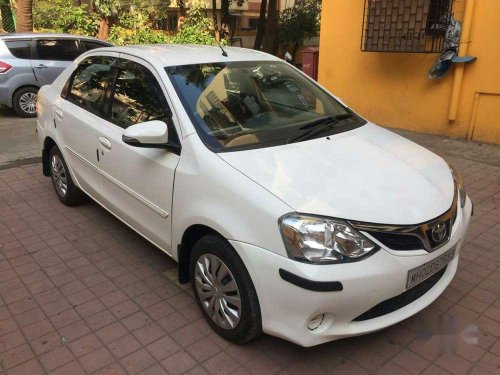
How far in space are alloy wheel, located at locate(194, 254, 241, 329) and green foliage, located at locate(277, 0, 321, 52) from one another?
58.3ft

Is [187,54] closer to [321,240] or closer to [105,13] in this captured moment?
[321,240]

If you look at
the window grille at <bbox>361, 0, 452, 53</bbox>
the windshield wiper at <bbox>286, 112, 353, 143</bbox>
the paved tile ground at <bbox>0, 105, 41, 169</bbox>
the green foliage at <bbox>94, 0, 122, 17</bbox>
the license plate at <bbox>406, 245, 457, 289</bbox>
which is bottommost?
the paved tile ground at <bbox>0, 105, 41, 169</bbox>

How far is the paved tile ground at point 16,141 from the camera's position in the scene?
21.8ft

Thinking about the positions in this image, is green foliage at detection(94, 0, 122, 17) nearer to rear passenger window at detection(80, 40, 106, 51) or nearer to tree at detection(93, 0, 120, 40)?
tree at detection(93, 0, 120, 40)

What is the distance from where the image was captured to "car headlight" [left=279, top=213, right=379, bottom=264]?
2275mm

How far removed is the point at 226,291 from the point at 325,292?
668 millimetres

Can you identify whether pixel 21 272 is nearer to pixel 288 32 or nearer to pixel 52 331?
pixel 52 331

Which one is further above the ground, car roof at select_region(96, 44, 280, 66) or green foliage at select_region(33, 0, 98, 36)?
green foliage at select_region(33, 0, 98, 36)

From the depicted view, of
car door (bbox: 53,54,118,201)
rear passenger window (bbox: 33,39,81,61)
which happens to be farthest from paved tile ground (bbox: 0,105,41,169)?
car door (bbox: 53,54,118,201)

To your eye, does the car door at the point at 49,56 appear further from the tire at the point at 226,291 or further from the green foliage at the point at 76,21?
the tire at the point at 226,291

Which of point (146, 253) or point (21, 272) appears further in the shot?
point (146, 253)

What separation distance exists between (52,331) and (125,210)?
105 centimetres

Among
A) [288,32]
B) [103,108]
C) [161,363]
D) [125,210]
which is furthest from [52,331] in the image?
[288,32]

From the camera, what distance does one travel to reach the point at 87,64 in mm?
4352
